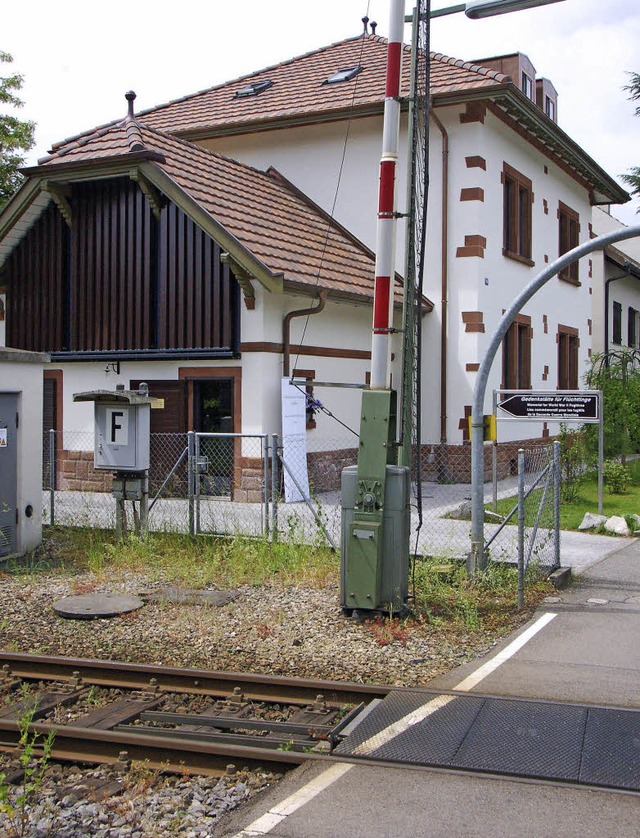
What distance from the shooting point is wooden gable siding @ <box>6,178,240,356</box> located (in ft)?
52.0

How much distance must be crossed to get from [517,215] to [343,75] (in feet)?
16.2

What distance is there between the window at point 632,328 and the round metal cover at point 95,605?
97.7ft

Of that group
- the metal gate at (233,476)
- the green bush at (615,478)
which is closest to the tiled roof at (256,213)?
the metal gate at (233,476)

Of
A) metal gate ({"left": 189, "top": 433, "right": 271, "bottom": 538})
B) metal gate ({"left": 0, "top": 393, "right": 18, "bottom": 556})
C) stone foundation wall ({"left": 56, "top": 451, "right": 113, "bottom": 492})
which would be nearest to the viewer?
metal gate ({"left": 0, "top": 393, "right": 18, "bottom": 556})

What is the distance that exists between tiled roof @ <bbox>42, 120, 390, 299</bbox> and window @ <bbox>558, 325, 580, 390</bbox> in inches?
309

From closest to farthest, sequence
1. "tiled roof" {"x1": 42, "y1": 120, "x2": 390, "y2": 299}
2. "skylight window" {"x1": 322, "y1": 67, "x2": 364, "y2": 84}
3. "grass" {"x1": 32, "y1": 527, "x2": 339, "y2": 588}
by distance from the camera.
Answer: "grass" {"x1": 32, "y1": 527, "x2": 339, "y2": 588} → "tiled roof" {"x1": 42, "y1": 120, "x2": 390, "y2": 299} → "skylight window" {"x1": 322, "y1": 67, "x2": 364, "y2": 84}

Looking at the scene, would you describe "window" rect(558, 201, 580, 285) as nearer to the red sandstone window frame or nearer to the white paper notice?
the red sandstone window frame

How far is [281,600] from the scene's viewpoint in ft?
31.0

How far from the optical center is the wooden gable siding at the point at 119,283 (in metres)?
15.8

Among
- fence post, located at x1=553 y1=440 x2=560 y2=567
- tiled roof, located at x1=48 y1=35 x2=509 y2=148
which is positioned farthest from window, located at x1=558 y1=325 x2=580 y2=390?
fence post, located at x1=553 y1=440 x2=560 y2=567

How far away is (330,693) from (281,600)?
9.18 ft

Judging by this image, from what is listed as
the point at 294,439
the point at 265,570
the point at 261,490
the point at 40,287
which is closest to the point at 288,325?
the point at 294,439

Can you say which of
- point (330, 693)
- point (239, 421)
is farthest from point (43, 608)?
point (239, 421)

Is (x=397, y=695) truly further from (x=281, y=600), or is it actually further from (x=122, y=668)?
(x=281, y=600)
